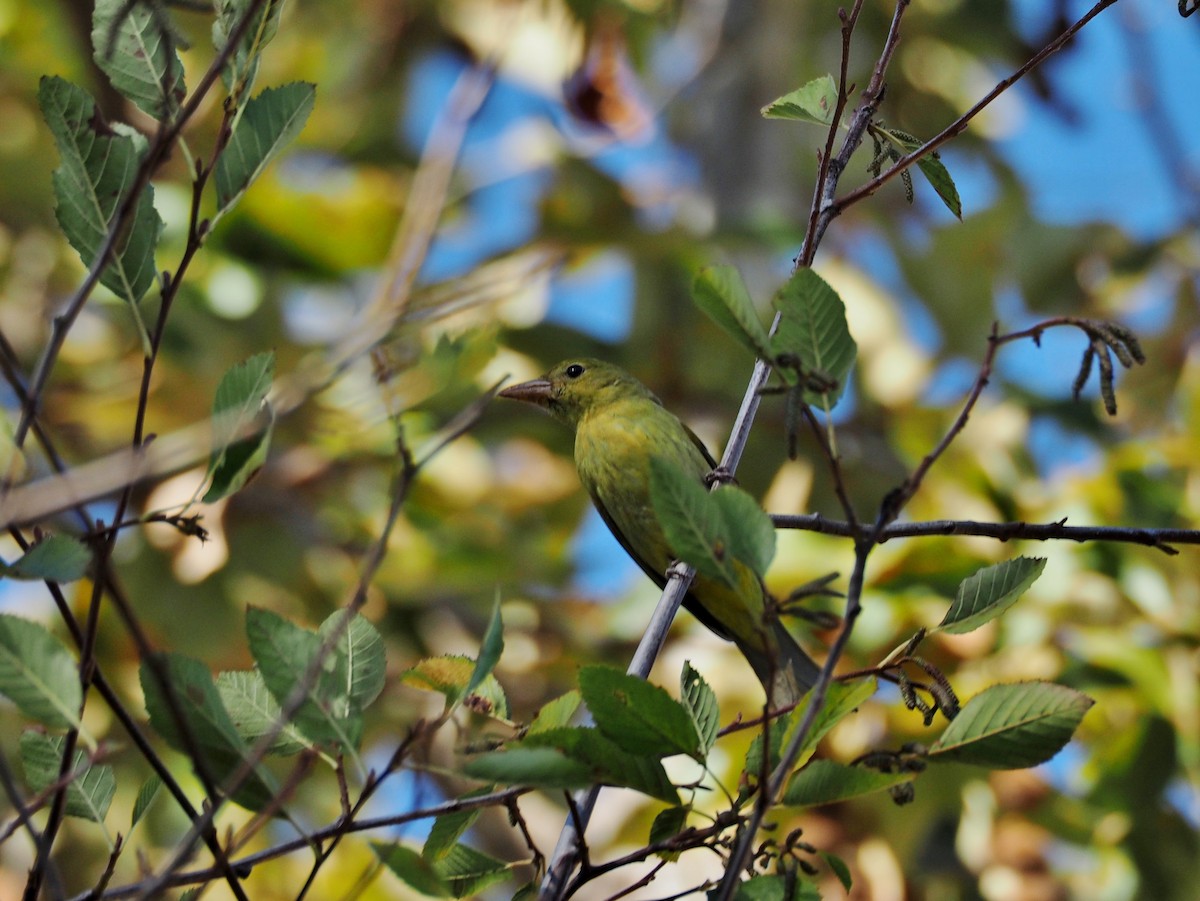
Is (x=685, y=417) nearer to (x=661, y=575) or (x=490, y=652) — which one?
(x=661, y=575)

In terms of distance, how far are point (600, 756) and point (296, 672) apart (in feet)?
1.24

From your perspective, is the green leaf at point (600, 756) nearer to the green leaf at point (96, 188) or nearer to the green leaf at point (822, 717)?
the green leaf at point (822, 717)

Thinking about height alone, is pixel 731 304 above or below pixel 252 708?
above

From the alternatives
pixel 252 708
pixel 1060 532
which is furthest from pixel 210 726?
pixel 1060 532

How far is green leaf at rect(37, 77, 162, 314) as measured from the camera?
1588 millimetres

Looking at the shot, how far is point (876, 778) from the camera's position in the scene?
4.85 feet

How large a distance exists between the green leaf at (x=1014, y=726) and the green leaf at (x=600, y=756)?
349 mm

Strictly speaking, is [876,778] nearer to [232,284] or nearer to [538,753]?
[538,753]

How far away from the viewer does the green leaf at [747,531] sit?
56.2 inches

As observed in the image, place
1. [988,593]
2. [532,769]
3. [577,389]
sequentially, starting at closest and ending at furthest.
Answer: [532,769], [988,593], [577,389]

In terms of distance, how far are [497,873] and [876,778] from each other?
1.89 ft

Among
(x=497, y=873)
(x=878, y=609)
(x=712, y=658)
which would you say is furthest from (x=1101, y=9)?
(x=712, y=658)

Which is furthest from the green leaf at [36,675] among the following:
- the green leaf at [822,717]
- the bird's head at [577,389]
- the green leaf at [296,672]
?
the bird's head at [577,389]

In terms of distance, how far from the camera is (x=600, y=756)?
1.46 m
